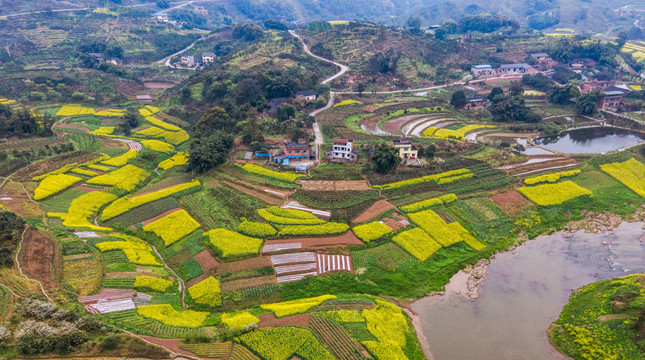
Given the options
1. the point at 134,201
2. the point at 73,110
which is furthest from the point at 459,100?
the point at 73,110

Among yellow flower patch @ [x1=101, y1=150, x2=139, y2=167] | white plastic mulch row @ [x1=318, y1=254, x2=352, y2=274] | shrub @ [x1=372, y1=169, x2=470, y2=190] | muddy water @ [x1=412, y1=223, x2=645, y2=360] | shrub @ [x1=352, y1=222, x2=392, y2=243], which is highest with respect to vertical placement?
yellow flower patch @ [x1=101, y1=150, x2=139, y2=167]

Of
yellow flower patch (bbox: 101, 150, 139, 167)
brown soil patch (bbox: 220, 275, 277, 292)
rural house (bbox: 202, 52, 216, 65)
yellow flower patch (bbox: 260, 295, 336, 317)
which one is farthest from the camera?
rural house (bbox: 202, 52, 216, 65)

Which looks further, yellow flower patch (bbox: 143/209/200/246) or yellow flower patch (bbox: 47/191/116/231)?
yellow flower patch (bbox: 47/191/116/231)

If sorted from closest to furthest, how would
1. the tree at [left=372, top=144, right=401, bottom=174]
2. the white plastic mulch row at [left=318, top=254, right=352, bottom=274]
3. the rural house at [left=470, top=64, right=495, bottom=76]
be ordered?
the white plastic mulch row at [left=318, top=254, right=352, bottom=274] → the tree at [left=372, top=144, right=401, bottom=174] → the rural house at [left=470, top=64, right=495, bottom=76]

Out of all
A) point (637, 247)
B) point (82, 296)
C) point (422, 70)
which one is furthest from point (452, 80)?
point (82, 296)

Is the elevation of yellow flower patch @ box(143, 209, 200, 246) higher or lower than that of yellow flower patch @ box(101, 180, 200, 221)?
lower

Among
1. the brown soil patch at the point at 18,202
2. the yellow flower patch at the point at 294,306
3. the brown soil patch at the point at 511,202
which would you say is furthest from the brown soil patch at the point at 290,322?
the brown soil patch at the point at 18,202

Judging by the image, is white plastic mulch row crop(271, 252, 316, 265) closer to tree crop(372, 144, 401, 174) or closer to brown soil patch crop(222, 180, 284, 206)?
brown soil patch crop(222, 180, 284, 206)

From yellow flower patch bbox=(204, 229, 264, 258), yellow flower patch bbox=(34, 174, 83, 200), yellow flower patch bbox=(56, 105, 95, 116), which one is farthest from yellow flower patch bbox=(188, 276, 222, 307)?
yellow flower patch bbox=(56, 105, 95, 116)
